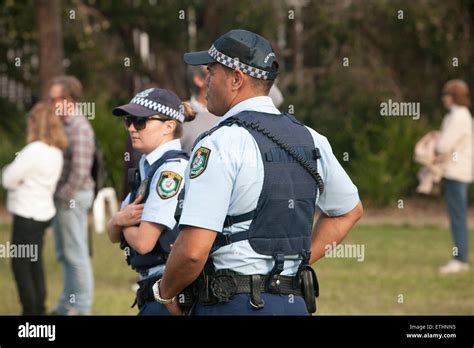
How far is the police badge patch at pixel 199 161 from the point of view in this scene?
168 inches

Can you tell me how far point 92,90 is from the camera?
75.9ft

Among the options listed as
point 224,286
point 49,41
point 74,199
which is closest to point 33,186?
point 74,199

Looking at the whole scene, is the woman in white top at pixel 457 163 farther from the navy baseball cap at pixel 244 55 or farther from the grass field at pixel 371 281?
the navy baseball cap at pixel 244 55

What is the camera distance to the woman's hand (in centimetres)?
543

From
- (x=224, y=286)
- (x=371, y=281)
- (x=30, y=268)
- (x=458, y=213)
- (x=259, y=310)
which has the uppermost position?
(x=224, y=286)

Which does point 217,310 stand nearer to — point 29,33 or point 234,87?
point 234,87

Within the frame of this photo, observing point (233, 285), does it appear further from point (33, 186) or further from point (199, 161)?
point (33, 186)

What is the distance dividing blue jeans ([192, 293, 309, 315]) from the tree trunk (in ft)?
48.2

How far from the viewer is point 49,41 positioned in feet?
61.5

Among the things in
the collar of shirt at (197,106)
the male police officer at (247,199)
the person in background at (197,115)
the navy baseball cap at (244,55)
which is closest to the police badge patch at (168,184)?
the male police officer at (247,199)

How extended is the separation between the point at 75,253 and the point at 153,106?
439cm

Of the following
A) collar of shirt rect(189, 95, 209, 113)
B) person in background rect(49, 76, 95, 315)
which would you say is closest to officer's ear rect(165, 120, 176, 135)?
collar of shirt rect(189, 95, 209, 113)
